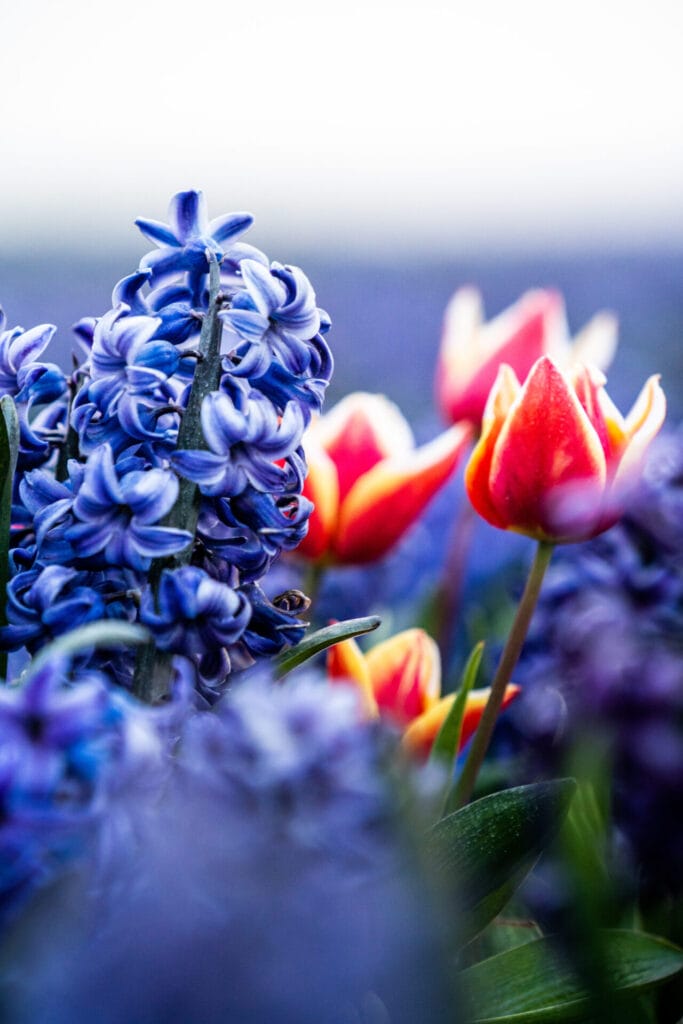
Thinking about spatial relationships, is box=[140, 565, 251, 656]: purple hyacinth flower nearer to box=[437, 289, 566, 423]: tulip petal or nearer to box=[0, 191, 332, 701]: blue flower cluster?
box=[0, 191, 332, 701]: blue flower cluster

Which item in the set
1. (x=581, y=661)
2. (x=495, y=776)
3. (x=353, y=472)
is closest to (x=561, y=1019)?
(x=581, y=661)

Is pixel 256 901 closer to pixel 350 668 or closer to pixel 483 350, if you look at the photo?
pixel 350 668

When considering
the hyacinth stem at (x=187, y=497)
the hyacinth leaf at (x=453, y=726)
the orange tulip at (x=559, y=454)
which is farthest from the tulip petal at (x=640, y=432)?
the hyacinth stem at (x=187, y=497)

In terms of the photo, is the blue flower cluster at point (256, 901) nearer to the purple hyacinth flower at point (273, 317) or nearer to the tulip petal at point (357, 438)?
the purple hyacinth flower at point (273, 317)

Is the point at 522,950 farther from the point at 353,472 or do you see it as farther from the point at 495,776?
the point at 353,472

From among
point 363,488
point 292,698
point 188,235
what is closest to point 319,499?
point 363,488
